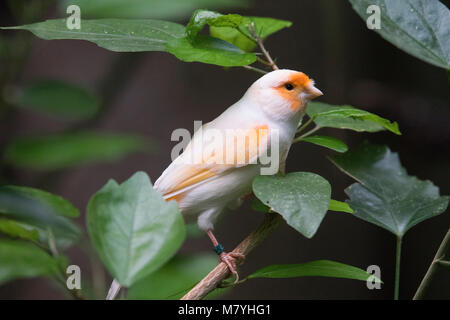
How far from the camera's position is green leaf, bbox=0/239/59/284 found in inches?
15.2

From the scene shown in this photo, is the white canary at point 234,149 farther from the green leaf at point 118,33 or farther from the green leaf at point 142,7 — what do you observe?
the green leaf at point 142,7

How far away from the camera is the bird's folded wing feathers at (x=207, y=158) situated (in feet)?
1.99

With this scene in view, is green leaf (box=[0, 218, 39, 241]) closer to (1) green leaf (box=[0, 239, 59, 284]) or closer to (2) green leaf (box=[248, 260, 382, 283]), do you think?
(1) green leaf (box=[0, 239, 59, 284])

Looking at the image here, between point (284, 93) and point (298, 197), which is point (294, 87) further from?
point (298, 197)

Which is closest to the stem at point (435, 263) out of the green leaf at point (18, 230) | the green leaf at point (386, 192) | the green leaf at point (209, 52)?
the green leaf at point (386, 192)

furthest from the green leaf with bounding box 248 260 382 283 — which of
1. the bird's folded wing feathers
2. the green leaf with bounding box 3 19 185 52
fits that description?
the green leaf with bounding box 3 19 185 52

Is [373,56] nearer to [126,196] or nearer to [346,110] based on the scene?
[346,110]

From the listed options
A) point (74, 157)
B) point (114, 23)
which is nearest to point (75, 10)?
point (114, 23)

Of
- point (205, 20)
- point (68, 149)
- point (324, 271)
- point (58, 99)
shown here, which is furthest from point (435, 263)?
point (58, 99)

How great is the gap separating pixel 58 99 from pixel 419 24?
0.94 meters

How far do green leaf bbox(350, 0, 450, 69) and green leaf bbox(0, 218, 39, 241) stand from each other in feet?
1.23

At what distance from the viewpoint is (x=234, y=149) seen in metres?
0.61
